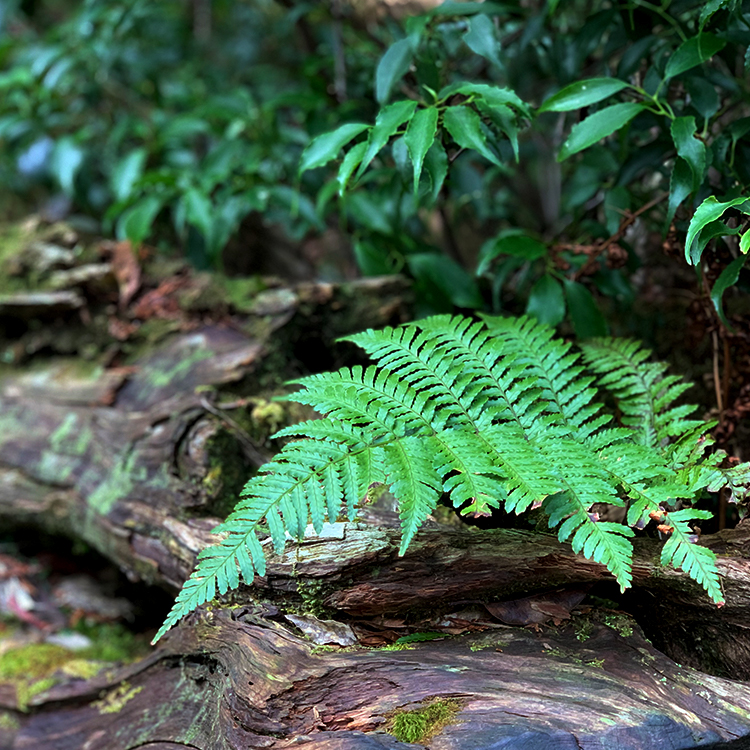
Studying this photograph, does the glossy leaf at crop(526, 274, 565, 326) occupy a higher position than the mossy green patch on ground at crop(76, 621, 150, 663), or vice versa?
the glossy leaf at crop(526, 274, 565, 326)

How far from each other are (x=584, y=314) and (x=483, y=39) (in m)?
1.09

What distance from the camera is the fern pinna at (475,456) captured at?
1459mm

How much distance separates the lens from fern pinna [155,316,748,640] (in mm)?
1459

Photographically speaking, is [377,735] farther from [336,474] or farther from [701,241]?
[701,241]

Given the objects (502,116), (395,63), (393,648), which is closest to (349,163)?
(502,116)

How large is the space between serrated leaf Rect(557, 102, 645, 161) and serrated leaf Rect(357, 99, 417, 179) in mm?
512

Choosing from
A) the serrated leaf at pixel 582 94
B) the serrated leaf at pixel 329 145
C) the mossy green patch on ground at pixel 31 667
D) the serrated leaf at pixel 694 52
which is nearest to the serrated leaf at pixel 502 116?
the serrated leaf at pixel 582 94

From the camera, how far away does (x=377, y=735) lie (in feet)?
5.04

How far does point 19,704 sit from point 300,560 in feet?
5.22

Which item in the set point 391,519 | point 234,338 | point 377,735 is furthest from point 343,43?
point 377,735

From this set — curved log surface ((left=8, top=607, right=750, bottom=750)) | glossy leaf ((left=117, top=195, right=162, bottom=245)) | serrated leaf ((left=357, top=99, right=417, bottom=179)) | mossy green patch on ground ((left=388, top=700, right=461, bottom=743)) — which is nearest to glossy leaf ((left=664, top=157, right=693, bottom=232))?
serrated leaf ((left=357, top=99, right=417, bottom=179))

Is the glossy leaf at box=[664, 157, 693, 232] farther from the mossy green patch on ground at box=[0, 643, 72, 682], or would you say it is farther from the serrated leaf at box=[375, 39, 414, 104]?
the mossy green patch on ground at box=[0, 643, 72, 682]

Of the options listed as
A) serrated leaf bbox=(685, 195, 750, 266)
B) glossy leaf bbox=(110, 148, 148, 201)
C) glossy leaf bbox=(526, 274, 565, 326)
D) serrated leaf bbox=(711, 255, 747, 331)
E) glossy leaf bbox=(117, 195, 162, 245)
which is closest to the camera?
serrated leaf bbox=(685, 195, 750, 266)

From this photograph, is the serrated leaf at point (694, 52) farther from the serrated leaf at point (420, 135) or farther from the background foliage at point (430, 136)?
the serrated leaf at point (420, 135)
